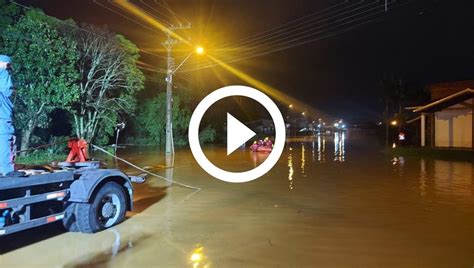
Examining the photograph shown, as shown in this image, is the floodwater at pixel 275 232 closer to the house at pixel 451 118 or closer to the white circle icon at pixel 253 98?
the white circle icon at pixel 253 98

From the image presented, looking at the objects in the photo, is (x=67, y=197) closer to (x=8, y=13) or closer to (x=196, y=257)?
(x=196, y=257)

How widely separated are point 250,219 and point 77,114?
2173 cm

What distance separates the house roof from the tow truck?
27690 mm

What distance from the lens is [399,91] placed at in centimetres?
4531

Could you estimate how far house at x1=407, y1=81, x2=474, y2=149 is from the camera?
31031 mm

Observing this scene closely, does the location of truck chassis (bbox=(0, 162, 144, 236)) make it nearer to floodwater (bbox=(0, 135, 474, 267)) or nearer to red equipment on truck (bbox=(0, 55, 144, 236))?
red equipment on truck (bbox=(0, 55, 144, 236))

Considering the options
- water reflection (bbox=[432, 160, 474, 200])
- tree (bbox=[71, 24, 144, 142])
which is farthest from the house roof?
tree (bbox=[71, 24, 144, 142])

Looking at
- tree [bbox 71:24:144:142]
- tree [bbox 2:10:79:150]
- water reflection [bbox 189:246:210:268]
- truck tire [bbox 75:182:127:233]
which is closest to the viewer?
water reflection [bbox 189:246:210:268]

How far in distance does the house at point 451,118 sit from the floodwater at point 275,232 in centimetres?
1964

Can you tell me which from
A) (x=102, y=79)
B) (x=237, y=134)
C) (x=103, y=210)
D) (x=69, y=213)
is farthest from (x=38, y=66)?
(x=237, y=134)

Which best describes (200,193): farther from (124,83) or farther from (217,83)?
(217,83)

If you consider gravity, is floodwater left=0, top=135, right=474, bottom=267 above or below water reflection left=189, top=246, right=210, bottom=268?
above

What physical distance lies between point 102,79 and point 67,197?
21347 mm

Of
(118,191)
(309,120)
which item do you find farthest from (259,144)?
(309,120)
